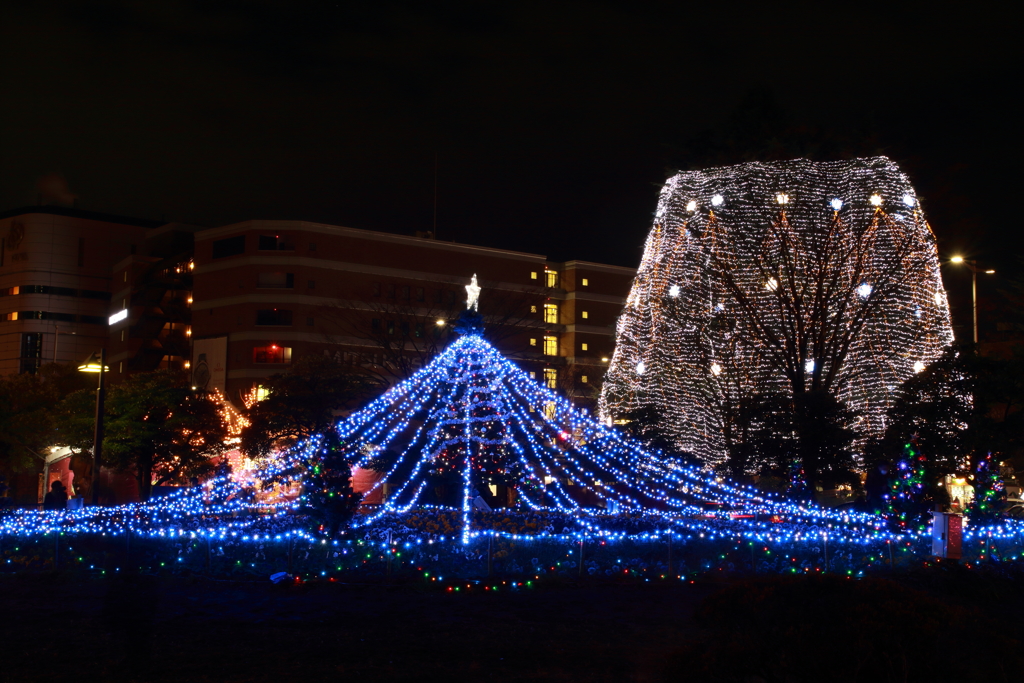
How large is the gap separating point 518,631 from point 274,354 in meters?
46.9

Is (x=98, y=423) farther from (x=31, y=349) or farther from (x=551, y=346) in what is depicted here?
(x=31, y=349)

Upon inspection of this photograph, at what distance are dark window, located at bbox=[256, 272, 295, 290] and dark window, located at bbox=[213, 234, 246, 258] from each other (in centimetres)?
234

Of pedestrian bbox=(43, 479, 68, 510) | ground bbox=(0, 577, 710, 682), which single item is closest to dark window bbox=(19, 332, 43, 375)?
pedestrian bbox=(43, 479, 68, 510)

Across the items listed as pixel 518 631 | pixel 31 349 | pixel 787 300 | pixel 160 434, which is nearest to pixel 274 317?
pixel 160 434

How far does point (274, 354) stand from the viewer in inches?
2211

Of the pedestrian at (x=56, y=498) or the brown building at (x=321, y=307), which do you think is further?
the brown building at (x=321, y=307)

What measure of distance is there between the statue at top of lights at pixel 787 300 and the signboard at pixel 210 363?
124 ft

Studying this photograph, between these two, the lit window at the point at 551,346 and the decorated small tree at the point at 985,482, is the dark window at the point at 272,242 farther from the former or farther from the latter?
the decorated small tree at the point at 985,482

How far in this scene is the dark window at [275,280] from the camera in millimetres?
57094

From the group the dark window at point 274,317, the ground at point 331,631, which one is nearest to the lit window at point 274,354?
the dark window at point 274,317

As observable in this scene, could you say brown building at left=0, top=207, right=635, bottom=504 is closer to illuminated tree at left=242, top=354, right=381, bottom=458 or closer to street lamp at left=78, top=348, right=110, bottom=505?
illuminated tree at left=242, top=354, right=381, bottom=458

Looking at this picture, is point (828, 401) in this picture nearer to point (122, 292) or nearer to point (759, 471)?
point (759, 471)

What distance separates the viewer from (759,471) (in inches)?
931

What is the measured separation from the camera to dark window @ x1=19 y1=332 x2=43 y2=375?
81.1 m
